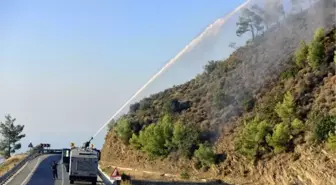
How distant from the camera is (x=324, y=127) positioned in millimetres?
38125

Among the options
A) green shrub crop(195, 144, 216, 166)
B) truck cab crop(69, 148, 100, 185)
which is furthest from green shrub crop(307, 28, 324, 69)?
truck cab crop(69, 148, 100, 185)

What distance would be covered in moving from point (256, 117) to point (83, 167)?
51.3ft

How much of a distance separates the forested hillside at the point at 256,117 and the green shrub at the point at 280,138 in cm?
8

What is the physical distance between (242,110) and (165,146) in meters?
10.9

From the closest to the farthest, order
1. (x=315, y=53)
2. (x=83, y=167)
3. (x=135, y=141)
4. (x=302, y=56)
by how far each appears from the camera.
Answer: (x=83, y=167) → (x=315, y=53) → (x=302, y=56) → (x=135, y=141)

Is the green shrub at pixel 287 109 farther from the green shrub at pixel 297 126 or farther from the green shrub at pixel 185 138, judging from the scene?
the green shrub at pixel 185 138

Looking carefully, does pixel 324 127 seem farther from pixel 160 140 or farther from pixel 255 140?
pixel 160 140

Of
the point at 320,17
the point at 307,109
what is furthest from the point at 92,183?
the point at 320,17

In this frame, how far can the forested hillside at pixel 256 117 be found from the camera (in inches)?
1583

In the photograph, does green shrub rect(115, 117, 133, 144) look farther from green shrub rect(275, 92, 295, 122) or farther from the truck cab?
green shrub rect(275, 92, 295, 122)

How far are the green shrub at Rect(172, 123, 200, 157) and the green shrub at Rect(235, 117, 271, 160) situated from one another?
33.7 ft

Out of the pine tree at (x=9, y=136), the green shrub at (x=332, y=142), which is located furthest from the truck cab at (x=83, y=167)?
the pine tree at (x=9, y=136)

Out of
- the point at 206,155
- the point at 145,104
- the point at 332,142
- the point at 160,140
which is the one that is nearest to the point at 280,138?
the point at 332,142

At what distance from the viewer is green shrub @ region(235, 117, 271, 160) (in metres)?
44.0
